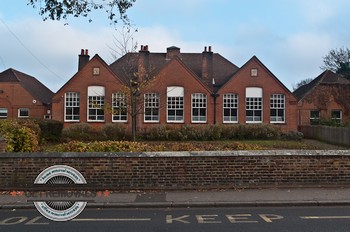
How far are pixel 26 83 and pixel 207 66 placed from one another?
25.4m

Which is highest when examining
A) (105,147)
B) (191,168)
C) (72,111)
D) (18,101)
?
(18,101)

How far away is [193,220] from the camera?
7.28 metres

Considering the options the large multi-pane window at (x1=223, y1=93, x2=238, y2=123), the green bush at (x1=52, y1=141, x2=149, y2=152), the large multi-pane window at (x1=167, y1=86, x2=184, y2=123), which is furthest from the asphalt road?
the large multi-pane window at (x1=223, y1=93, x2=238, y2=123)

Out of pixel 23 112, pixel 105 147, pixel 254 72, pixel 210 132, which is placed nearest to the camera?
pixel 105 147

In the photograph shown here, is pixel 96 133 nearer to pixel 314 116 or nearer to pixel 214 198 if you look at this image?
pixel 214 198

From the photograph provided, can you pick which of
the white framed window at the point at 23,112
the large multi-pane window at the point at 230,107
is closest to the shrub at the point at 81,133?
the large multi-pane window at the point at 230,107

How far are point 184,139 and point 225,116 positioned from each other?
930cm

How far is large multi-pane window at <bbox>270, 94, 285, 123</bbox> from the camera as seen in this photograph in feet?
121

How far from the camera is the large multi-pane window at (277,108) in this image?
3703cm

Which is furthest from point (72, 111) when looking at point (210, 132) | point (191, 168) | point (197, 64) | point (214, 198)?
point (214, 198)

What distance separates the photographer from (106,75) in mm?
36562

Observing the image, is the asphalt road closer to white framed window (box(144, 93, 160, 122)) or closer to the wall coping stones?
the wall coping stones

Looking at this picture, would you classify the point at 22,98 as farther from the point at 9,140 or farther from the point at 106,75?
the point at 9,140

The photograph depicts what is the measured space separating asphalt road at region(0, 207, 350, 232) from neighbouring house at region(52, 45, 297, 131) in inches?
1080
